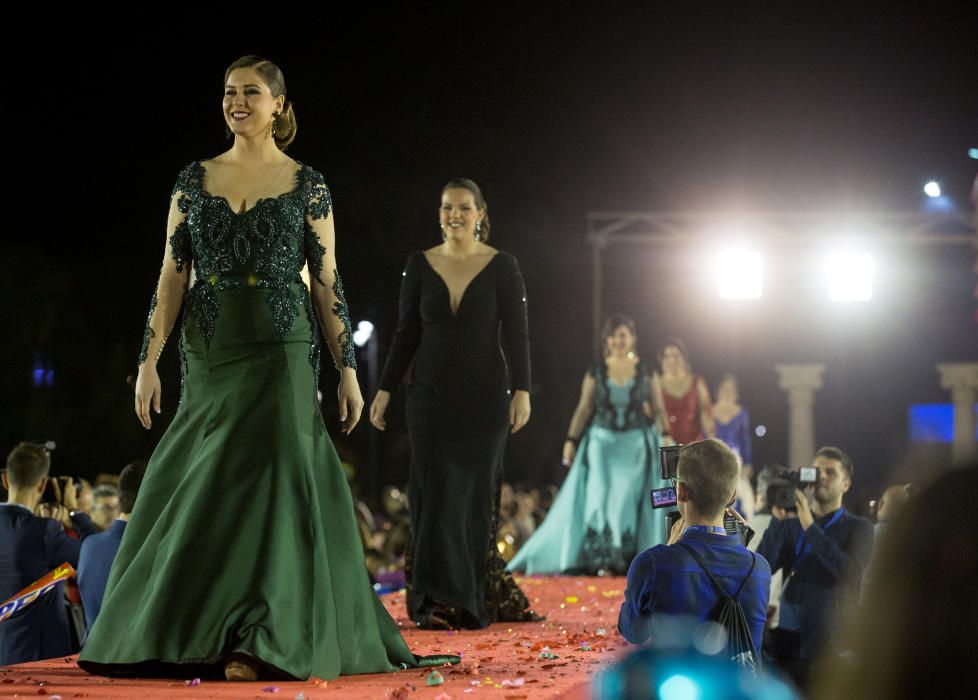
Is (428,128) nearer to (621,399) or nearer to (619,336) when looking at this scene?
(619,336)

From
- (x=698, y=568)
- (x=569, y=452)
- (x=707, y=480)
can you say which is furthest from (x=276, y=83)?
(x=569, y=452)

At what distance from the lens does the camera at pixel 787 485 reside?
4.79 m

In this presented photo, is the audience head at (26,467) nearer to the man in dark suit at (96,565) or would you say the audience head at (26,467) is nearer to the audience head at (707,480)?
the man in dark suit at (96,565)

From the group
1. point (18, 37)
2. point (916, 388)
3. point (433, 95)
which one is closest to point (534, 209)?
point (433, 95)

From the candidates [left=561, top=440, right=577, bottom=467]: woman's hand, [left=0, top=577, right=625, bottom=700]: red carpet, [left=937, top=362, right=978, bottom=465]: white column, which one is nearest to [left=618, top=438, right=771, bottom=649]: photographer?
[left=0, top=577, right=625, bottom=700]: red carpet

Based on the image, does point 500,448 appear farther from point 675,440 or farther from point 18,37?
point 18,37

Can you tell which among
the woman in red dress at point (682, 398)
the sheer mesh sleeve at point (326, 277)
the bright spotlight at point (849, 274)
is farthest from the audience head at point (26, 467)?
the bright spotlight at point (849, 274)

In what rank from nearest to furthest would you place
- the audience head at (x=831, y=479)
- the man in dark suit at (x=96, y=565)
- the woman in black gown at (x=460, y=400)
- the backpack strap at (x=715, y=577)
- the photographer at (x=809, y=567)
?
the backpack strap at (x=715, y=577) < the man in dark suit at (x=96, y=565) < the photographer at (x=809, y=567) < the audience head at (x=831, y=479) < the woman in black gown at (x=460, y=400)

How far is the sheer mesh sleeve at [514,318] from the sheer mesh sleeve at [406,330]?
1.11 ft

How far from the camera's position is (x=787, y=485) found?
4.83 metres

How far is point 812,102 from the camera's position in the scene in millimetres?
11109

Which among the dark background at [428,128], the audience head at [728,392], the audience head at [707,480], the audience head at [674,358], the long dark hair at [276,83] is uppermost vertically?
the dark background at [428,128]

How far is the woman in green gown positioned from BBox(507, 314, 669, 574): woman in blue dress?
16.9 feet

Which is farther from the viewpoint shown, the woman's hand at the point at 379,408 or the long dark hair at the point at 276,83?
the woman's hand at the point at 379,408
